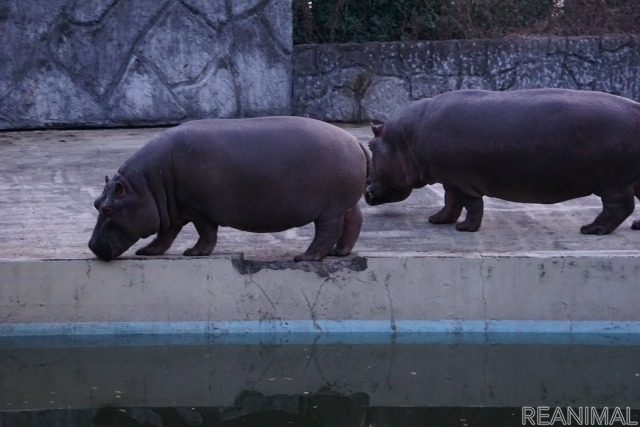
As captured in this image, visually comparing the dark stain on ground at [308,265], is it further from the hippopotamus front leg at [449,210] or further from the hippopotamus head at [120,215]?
the hippopotamus front leg at [449,210]

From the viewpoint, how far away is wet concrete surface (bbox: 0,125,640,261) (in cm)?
636

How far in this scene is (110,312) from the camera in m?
5.96

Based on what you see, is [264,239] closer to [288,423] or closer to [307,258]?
[307,258]

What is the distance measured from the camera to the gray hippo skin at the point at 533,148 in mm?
6418

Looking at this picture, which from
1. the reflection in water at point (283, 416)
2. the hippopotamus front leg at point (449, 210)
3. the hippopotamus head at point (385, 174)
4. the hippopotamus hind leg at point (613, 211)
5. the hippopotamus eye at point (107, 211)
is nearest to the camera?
the reflection in water at point (283, 416)

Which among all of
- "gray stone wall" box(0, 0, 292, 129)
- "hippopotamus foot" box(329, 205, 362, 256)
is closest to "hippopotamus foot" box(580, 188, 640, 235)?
"hippopotamus foot" box(329, 205, 362, 256)

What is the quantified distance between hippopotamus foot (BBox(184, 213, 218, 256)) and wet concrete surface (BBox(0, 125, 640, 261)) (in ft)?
0.73

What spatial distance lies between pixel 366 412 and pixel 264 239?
1917 mm

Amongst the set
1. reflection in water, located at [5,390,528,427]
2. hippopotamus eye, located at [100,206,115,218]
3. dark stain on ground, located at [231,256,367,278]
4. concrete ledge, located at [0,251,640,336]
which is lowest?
reflection in water, located at [5,390,528,427]

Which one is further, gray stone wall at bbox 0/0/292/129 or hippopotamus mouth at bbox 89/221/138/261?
gray stone wall at bbox 0/0/292/129

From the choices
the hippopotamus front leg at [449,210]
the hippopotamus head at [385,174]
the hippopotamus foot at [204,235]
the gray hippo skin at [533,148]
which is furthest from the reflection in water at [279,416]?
the hippopotamus head at [385,174]

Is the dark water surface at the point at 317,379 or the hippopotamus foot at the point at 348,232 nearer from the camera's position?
the dark water surface at the point at 317,379

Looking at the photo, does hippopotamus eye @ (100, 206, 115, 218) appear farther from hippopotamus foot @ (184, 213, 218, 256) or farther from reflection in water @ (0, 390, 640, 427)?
reflection in water @ (0, 390, 640, 427)

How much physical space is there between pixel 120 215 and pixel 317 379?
1.42 meters
